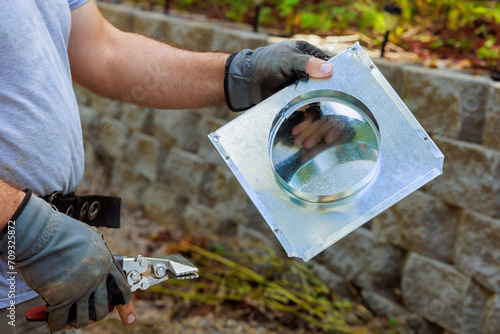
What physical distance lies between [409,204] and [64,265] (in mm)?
1769

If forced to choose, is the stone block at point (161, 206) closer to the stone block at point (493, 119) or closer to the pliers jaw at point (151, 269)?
the stone block at point (493, 119)

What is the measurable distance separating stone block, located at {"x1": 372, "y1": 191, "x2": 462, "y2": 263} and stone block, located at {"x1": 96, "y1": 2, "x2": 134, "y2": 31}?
2.21m

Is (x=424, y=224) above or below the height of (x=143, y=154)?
above

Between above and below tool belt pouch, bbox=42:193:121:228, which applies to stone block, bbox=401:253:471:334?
below

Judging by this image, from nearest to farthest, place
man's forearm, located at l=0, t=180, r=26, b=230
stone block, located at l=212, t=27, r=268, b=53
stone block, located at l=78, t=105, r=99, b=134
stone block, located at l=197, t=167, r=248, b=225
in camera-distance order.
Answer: man's forearm, located at l=0, t=180, r=26, b=230 < stone block, located at l=212, t=27, r=268, b=53 < stone block, located at l=197, t=167, r=248, b=225 < stone block, located at l=78, t=105, r=99, b=134

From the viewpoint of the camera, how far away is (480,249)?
2295 mm

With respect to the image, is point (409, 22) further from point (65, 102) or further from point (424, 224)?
point (65, 102)

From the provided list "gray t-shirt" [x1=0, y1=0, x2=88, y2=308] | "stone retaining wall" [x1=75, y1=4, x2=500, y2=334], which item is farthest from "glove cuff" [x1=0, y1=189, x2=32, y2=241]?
"stone retaining wall" [x1=75, y1=4, x2=500, y2=334]

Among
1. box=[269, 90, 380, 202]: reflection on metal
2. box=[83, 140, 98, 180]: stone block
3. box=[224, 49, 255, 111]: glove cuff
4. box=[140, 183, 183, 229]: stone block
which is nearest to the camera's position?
box=[269, 90, 380, 202]: reflection on metal

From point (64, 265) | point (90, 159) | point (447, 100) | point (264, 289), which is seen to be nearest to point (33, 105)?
point (64, 265)

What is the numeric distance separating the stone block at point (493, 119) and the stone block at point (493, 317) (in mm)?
674

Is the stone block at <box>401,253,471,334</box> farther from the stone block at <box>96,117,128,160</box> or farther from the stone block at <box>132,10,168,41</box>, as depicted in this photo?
the stone block at <box>96,117,128,160</box>

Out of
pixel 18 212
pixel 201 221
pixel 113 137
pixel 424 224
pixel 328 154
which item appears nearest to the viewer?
pixel 18 212

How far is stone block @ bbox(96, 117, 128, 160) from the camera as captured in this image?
3869mm
